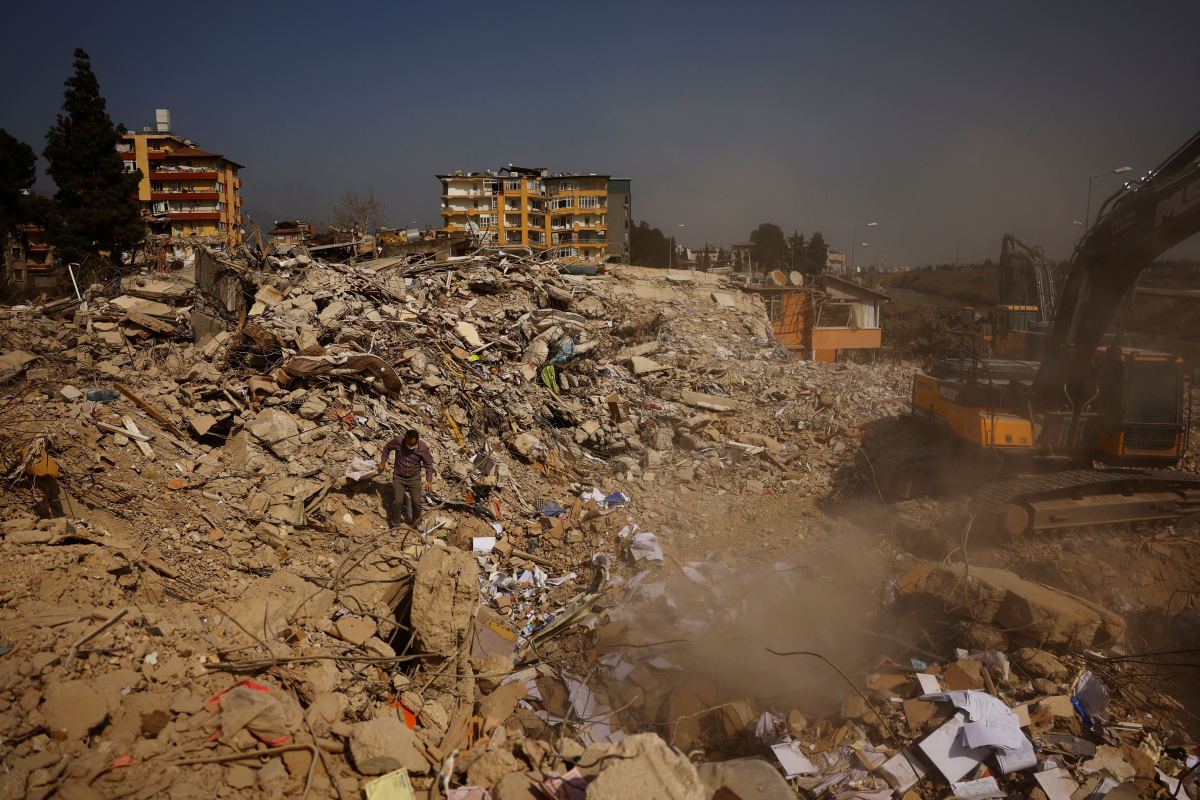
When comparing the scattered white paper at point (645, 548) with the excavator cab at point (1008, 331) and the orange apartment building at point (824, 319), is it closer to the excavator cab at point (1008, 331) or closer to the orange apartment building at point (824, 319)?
the excavator cab at point (1008, 331)

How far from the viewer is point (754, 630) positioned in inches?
213

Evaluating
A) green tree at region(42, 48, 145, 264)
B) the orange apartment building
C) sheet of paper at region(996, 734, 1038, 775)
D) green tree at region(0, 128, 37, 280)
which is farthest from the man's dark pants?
green tree at region(0, 128, 37, 280)

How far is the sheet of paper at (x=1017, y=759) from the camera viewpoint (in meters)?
3.75

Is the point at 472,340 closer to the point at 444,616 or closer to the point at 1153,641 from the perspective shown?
the point at 444,616

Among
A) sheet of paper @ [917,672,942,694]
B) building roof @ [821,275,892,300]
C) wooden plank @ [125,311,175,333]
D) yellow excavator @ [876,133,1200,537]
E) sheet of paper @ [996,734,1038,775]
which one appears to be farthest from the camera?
building roof @ [821,275,892,300]

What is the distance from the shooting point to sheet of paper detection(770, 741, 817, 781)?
12.6ft

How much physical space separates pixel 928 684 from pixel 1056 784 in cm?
87

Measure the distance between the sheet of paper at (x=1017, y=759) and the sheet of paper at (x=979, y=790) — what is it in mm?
117

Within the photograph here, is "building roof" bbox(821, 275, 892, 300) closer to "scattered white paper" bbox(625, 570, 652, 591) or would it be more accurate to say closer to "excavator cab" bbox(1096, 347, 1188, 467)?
"excavator cab" bbox(1096, 347, 1188, 467)

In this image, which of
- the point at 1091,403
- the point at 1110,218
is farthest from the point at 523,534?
the point at 1110,218

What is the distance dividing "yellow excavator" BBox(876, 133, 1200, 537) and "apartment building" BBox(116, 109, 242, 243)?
51095 mm

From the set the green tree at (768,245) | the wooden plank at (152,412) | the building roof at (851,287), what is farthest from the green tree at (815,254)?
the wooden plank at (152,412)

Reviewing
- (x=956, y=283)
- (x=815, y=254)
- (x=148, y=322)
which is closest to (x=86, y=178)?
(x=148, y=322)

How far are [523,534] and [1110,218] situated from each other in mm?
7661
